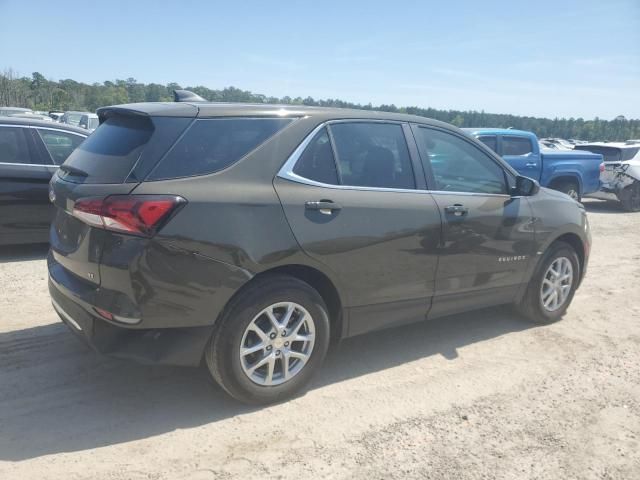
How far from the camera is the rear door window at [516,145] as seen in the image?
35.7 feet

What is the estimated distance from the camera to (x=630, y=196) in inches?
527

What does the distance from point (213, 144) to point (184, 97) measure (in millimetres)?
970

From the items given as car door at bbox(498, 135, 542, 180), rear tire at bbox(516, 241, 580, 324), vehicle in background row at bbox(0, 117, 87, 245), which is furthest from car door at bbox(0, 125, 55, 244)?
car door at bbox(498, 135, 542, 180)

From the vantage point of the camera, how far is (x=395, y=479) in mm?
2650

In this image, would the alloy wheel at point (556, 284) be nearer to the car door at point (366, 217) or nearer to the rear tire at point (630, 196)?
the car door at point (366, 217)

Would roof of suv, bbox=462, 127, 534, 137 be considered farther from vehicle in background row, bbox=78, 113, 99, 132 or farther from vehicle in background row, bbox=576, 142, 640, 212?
vehicle in background row, bbox=78, 113, 99, 132

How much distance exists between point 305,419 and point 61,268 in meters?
1.75

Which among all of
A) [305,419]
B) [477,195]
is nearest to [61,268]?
[305,419]

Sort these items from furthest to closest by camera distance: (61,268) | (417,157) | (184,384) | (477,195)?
(477,195)
(417,157)
(184,384)
(61,268)

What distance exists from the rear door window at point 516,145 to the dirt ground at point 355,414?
22.8 feet

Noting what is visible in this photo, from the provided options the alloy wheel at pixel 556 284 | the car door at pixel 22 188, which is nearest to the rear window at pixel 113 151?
the car door at pixel 22 188

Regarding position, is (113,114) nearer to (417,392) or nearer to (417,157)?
(417,157)

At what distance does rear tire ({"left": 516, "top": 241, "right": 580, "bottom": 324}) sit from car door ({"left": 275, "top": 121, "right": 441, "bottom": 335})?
4.57ft

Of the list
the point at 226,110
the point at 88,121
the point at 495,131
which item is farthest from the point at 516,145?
the point at 88,121
